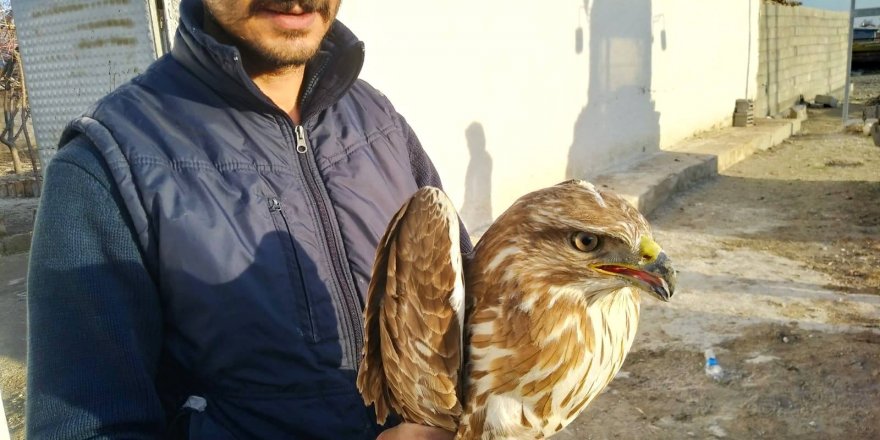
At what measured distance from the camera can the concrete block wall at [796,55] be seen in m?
15.8

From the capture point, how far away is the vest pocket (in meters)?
1.50

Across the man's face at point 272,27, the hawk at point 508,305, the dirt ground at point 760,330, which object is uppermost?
the man's face at point 272,27

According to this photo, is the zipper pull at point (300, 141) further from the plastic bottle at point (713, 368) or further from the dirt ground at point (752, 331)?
the plastic bottle at point (713, 368)

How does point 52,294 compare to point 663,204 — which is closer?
point 52,294

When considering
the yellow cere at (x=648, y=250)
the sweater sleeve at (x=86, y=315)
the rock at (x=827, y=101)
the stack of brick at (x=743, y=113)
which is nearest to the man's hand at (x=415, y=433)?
the sweater sleeve at (x=86, y=315)

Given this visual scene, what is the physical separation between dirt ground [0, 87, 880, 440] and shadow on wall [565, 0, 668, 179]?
3.76 ft

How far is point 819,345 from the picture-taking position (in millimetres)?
4215

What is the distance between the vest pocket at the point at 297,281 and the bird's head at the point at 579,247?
410mm

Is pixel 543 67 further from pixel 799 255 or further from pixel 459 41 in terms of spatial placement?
pixel 799 255

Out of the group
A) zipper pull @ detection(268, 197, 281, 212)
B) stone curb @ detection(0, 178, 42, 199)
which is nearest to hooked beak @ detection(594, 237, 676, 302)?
zipper pull @ detection(268, 197, 281, 212)

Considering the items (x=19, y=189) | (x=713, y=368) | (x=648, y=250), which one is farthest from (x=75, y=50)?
(x=19, y=189)

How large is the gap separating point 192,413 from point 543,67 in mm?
6090

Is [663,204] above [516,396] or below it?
below

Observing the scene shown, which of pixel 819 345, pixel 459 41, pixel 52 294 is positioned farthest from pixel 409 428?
pixel 459 41
